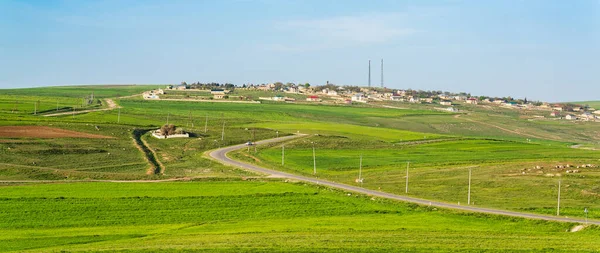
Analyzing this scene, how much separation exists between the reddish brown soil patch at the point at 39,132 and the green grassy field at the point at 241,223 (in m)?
39.5

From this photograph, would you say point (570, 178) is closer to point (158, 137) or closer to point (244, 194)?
point (244, 194)

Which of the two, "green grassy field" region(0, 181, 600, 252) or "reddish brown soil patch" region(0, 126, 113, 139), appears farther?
"reddish brown soil patch" region(0, 126, 113, 139)

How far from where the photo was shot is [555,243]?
45.0 m

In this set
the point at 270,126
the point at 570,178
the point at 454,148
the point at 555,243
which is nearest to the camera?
the point at 555,243

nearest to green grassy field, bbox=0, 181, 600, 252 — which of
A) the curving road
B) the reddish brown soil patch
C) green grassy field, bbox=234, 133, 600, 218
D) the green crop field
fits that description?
the green crop field

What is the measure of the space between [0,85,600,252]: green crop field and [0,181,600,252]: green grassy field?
4.7 inches

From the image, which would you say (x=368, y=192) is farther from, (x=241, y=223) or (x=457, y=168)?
(x=457, y=168)

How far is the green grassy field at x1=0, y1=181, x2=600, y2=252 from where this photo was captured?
43.6 m

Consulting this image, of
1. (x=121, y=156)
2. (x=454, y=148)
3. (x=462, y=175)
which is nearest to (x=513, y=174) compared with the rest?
(x=462, y=175)

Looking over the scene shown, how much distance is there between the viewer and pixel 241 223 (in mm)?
52594

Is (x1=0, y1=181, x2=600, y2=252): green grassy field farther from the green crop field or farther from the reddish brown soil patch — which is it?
the reddish brown soil patch

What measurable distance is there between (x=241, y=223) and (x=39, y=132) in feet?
204

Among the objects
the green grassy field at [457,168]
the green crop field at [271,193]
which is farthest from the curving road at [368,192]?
the green grassy field at [457,168]

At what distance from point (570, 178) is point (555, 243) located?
108 ft
